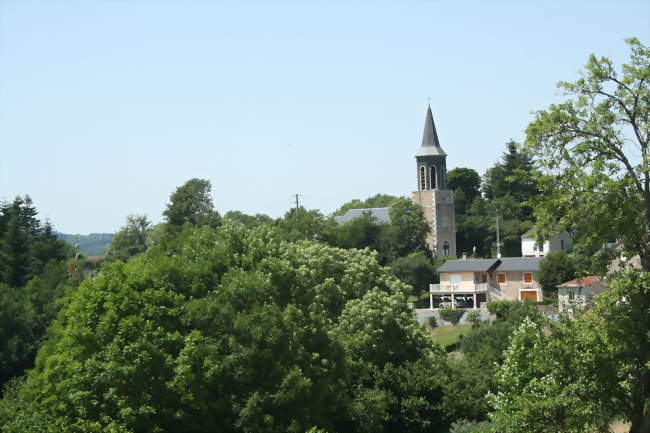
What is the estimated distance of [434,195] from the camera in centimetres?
10150

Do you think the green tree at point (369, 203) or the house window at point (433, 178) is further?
the green tree at point (369, 203)

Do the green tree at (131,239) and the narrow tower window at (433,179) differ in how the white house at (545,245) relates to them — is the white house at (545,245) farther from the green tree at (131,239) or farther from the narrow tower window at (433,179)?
the green tree at (131,239)

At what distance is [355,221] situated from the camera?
93.2 metres

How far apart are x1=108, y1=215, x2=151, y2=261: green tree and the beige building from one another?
122 feet

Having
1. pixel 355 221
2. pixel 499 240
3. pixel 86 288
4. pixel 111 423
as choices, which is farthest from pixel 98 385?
pixel 499 240

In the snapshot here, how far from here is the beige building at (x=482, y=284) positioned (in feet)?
270

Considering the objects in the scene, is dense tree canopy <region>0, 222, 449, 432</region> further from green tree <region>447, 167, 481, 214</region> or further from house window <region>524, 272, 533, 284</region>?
green tree <region>447, 167, 481, 214</region>

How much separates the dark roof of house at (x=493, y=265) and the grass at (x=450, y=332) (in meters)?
15.0

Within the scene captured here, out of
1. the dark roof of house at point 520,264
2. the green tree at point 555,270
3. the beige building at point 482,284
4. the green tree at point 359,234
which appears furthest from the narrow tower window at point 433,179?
the green tree at point 555,270

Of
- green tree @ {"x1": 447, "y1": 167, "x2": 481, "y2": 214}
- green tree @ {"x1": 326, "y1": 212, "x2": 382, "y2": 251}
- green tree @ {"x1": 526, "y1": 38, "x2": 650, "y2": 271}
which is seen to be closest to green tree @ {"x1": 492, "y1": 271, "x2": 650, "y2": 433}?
green tree @ {"x1": 526, "y1": 38, "x2": 650, "y2": 271}

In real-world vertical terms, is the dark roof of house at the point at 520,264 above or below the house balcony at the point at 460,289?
above

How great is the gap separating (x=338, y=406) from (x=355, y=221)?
213 ft

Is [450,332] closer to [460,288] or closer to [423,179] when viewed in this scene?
[460,288]

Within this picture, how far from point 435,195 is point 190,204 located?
26510mm
